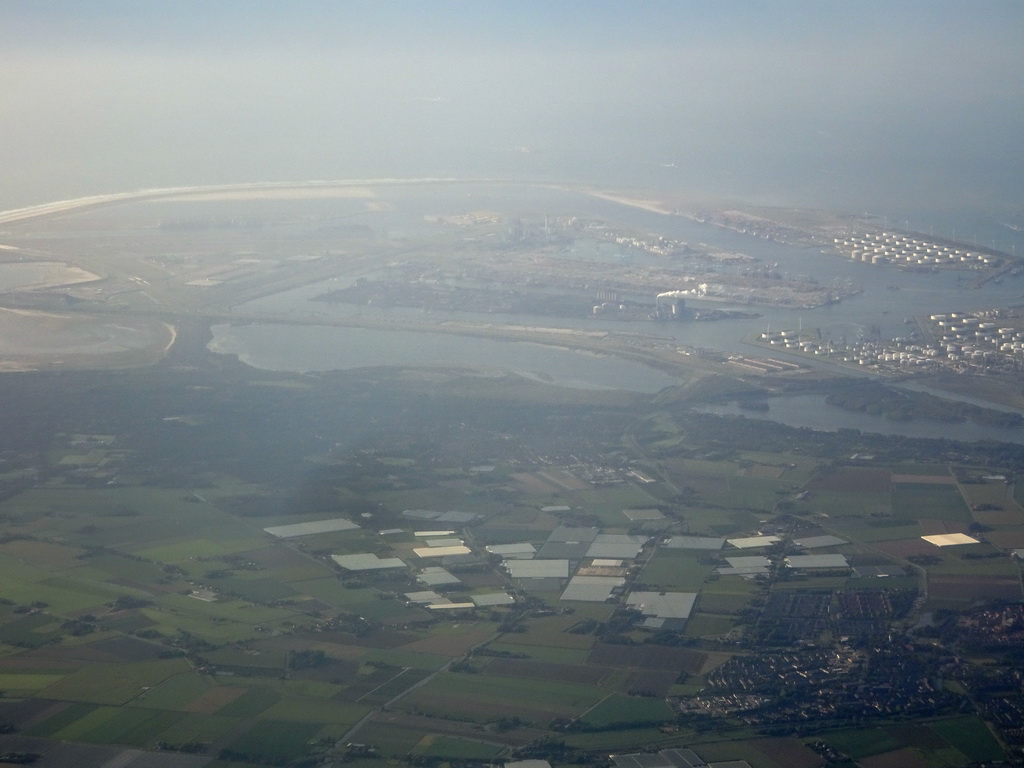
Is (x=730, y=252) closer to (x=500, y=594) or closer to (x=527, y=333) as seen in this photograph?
(x=527, y=333)

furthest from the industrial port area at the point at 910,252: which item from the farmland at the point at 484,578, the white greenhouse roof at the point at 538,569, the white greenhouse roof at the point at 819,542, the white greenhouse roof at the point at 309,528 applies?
the white greenhouse roof at the point at 309,528

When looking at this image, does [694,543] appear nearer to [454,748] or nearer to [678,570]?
[678,570]

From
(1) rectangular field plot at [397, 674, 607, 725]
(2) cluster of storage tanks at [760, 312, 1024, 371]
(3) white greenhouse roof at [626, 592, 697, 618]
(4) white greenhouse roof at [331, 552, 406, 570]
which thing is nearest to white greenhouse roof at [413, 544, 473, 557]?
(4) white greenhouse roof at [331, 552, 406, 570]

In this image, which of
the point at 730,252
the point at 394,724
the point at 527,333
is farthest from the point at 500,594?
the point at 730,252

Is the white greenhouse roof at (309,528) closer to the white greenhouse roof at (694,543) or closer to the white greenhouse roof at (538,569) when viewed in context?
the white greenhouse roof at (538,569)

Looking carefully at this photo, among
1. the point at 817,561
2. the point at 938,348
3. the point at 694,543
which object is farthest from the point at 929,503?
the point at 938,348

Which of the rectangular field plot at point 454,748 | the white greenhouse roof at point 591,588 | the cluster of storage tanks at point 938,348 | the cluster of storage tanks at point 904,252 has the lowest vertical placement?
the white greenhouse roof at point 591,588

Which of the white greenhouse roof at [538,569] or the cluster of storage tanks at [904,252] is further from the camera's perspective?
the cluster of storage tanks at [904,252]

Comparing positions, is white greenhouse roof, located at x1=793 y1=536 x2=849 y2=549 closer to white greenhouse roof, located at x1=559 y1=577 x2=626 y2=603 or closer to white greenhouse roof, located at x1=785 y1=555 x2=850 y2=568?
white greenhouse roof, located at x1=785 y1=555 x2=850 y2=568
